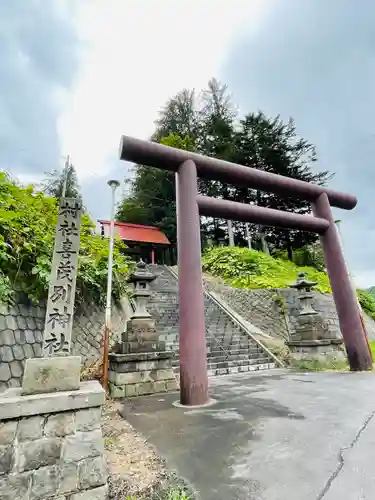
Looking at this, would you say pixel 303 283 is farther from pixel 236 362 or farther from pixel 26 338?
pixel 26 338

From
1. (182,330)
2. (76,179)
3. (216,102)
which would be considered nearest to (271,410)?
(182,330)

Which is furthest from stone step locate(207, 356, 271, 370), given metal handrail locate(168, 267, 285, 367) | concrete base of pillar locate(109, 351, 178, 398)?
concrete base of pillar locate(109, 351, 178, 398)

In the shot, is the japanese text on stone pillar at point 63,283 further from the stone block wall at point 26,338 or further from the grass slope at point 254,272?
the grass slope at point 254,272

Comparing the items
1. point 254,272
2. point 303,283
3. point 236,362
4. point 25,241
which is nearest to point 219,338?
A: point 236,362

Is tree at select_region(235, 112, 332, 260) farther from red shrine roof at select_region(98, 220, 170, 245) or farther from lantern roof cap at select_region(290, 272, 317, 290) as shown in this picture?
lantern roof cap at select_region(290, 272, 317, 290)

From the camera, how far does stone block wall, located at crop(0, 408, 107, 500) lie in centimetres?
192

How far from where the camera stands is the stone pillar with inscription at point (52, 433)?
6.35 ft

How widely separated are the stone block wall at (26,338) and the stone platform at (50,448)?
9.42 feet

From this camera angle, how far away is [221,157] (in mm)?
22641

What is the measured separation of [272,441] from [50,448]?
198 cm

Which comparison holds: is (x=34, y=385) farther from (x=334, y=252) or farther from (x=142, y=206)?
(x=142, y=206)

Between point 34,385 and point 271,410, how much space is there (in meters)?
3.09

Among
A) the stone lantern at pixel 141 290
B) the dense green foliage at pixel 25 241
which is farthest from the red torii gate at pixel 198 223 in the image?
the dense green foliage at pixel 25 241

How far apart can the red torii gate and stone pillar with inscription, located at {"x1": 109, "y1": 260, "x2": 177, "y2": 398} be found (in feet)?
4.47
